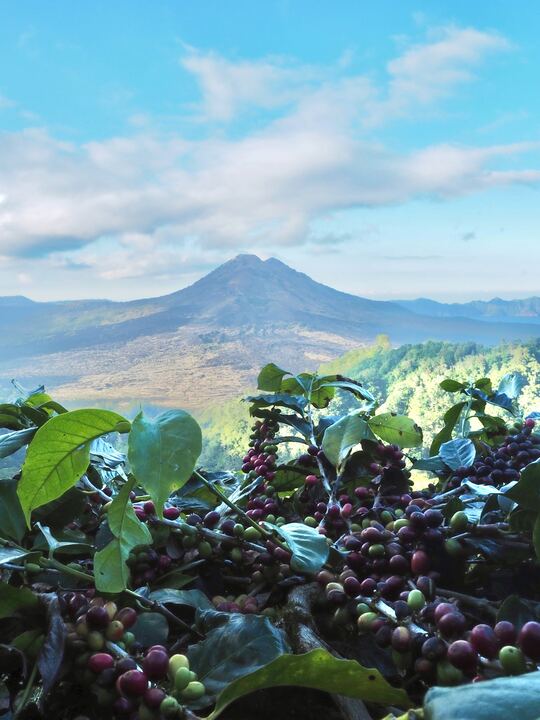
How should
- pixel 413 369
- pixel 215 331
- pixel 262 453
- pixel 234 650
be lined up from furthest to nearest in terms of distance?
pixel 215 331, pixel 413 369, pixel 262 453, pixel 234 650

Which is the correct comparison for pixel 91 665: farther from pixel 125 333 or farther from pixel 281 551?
pixel 125 333

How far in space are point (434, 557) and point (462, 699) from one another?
0.16 meters

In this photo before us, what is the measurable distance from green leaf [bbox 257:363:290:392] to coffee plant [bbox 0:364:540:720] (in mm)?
181

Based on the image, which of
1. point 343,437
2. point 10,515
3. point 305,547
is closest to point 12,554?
point 10,515

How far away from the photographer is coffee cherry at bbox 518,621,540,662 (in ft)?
0.62

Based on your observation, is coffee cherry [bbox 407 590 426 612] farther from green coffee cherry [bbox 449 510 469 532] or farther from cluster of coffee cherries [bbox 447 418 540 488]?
cluster of coffee cherries [bbox 447 418 540 488]

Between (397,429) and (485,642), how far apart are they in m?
0.32

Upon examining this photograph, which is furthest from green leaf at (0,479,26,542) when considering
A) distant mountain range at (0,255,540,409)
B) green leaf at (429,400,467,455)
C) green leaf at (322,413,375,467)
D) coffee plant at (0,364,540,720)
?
distant mountain range at (0,255,540,409)

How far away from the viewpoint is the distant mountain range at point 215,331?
6.62 m

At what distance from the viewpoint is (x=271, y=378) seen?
2.05 ft

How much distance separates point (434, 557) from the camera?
0.30 m

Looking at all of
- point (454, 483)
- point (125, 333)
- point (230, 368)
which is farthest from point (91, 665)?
point (125, 333)

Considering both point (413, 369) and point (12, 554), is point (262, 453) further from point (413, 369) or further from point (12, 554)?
point (413, 369)

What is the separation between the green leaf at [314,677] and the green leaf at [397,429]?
12.7 inches
